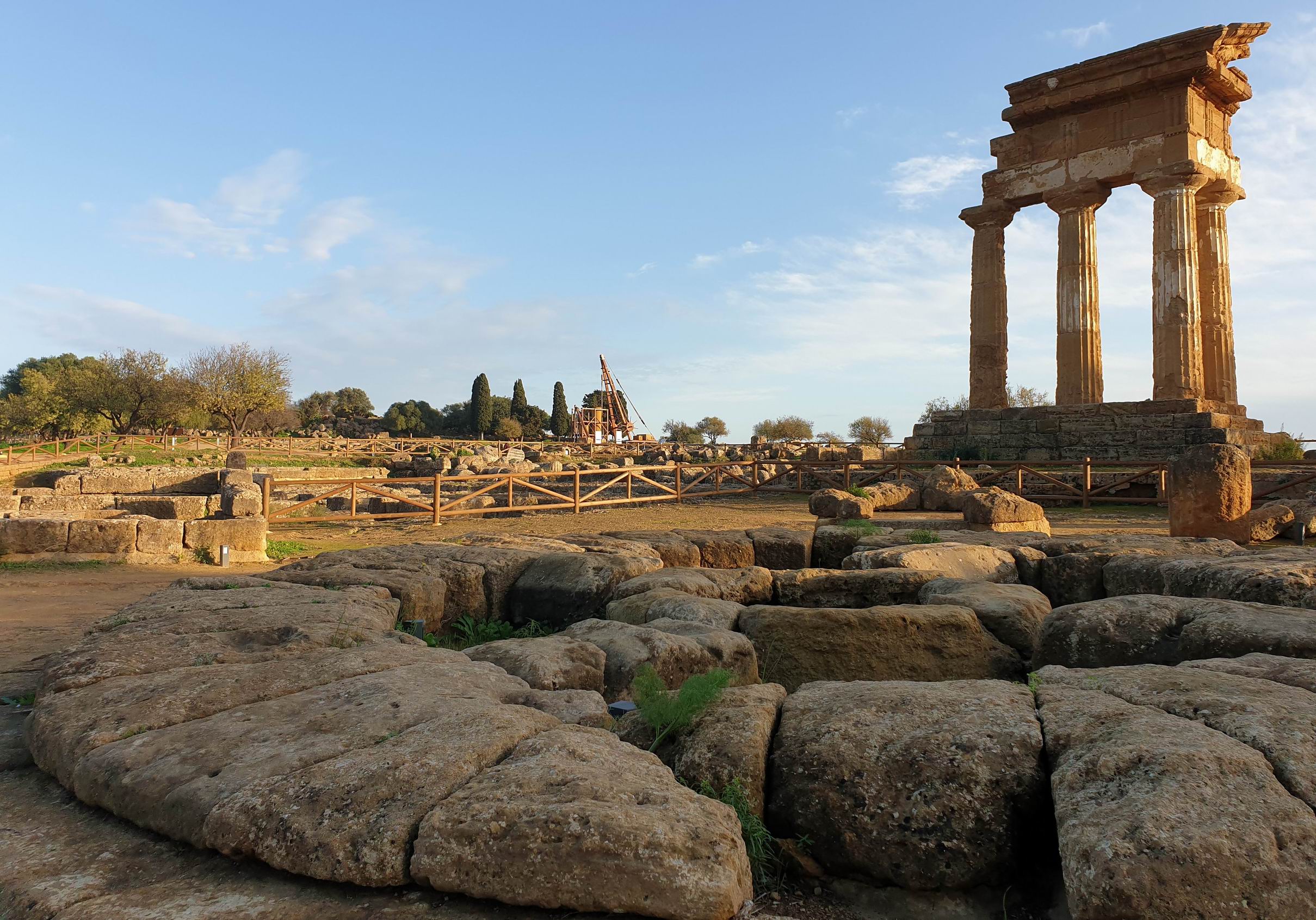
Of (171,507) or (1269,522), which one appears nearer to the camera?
(1269,522)

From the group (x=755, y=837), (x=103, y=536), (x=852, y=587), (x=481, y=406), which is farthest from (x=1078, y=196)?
(x=481, y=406)

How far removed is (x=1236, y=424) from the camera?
2158 centimetres

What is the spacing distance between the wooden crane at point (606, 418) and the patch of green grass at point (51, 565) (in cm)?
5310

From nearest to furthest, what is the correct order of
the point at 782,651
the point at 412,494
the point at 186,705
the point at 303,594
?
the point at 186,705, the point at 782,651, the point at 303,594, the point at 412,494

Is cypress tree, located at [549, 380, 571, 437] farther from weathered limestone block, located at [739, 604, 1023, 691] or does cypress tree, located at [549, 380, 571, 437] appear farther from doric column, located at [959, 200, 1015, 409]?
weathered limestone block, located at [739, 604, 1023, 691]

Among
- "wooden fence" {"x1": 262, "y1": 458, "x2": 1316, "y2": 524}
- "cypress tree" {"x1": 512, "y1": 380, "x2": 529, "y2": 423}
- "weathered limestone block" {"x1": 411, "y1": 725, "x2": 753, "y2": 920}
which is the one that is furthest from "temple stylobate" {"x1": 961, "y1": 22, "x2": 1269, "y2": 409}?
"cypress tree" {"x1": 512, "y1": 380, "x2": 529, "y2": 423}

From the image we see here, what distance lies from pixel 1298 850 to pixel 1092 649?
2419mm

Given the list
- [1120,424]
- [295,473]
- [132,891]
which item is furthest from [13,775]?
[295,473]

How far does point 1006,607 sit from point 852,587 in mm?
1390

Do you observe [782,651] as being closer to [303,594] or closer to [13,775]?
[303,594]

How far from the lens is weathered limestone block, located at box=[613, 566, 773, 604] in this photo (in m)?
6.27

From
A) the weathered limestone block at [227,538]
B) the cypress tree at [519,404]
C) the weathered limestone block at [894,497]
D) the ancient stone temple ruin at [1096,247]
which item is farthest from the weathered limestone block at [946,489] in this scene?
the cypress tree at [519,404]

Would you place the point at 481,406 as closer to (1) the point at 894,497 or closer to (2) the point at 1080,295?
(2) the point at 1080,295

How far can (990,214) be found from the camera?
24719 millimetres
